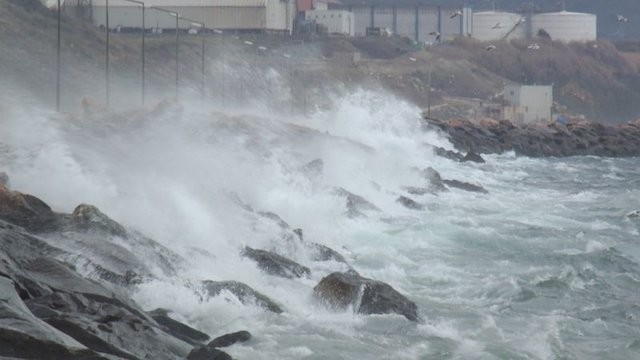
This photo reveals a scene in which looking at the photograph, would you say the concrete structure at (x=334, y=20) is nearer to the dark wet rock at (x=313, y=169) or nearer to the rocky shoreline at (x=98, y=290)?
the dark wet rock at (x=313, y=169)

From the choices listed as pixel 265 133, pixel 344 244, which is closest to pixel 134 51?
pixel 265 133

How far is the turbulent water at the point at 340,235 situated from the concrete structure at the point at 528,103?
41446 mm

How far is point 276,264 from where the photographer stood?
559 inches

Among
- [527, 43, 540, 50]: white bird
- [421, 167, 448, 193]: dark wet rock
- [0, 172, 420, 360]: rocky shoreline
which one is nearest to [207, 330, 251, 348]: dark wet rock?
[0, 172, 420, 360]: rocky shoreline

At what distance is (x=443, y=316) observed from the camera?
12.9 m

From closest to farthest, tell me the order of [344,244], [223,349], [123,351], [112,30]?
[123,351], [223,349], [344,244], [112,30]

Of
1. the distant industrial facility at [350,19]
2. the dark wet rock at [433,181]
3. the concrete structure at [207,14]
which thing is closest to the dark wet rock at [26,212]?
the dark wet rock at [433,181]

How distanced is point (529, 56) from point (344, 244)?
90261 mm

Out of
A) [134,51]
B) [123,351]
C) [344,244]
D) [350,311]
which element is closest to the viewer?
[123,351]

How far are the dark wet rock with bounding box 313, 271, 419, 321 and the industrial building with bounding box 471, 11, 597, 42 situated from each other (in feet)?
330

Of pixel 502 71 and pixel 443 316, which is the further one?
pixel 502 71

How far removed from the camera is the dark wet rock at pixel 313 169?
25109 mm

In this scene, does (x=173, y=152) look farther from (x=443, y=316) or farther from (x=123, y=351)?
(x=123, y=351)

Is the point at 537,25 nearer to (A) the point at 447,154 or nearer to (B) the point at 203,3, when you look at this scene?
(B) the point at 203,3
